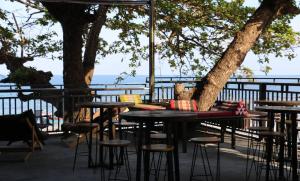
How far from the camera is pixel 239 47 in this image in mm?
9766

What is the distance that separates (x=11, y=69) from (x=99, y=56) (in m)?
4.44

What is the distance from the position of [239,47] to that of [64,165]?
4.77 meters

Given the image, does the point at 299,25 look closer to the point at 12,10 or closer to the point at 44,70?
the point at 44,70

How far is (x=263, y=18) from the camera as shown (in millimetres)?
9695

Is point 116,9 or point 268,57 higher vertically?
point 116,9

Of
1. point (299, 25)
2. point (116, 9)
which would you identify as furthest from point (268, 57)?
point (116, 9)

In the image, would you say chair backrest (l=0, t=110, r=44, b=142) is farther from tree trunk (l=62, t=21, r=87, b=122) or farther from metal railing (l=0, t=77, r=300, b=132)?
tree trunk (l=62, t=21, r=87, b=122)

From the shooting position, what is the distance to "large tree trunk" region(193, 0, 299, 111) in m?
9.71

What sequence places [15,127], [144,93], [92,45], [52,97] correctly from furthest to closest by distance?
[92,45], [144,93], [52,97], [15,127]

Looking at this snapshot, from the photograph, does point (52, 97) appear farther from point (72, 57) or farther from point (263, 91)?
point (263, 91)

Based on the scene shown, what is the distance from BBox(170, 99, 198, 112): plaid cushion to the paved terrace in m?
Result: 0.79

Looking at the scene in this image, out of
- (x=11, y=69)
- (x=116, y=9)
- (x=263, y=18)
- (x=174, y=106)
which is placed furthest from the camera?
(x=116, y=9)

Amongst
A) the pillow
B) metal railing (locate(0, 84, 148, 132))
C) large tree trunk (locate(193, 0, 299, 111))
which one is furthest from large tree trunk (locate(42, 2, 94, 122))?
the pillow

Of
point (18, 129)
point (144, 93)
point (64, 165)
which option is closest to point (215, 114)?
point (64, 165)
